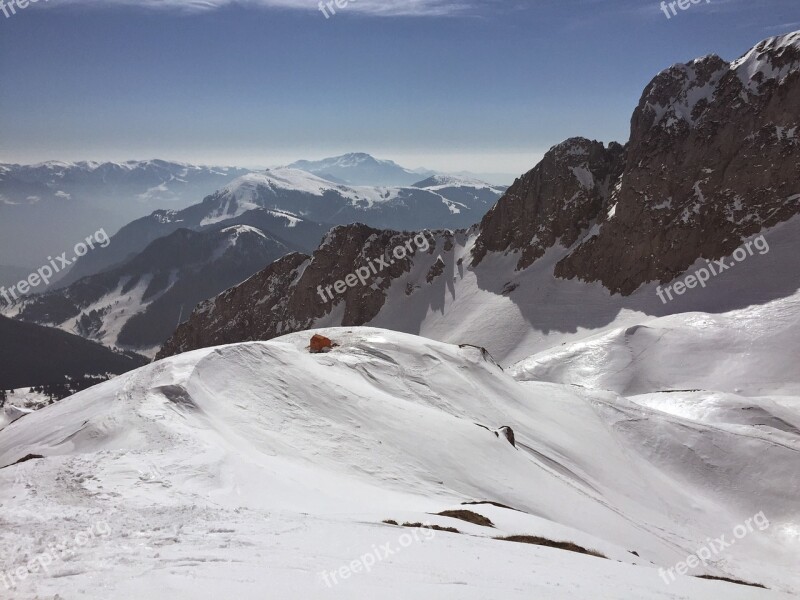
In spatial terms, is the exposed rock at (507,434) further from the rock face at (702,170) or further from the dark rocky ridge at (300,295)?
the dark rocky ridge at (300,295)

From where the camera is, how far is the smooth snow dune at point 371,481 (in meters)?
10.6

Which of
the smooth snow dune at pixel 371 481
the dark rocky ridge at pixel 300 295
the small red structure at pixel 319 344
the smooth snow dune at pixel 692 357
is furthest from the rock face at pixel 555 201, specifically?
the small red structure at pixel 319 344

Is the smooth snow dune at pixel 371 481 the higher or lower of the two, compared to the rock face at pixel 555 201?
lower

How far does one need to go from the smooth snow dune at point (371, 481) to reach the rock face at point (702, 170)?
56.9m

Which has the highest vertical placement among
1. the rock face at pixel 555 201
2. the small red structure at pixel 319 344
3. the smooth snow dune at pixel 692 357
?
the rock face at pixel 555 201

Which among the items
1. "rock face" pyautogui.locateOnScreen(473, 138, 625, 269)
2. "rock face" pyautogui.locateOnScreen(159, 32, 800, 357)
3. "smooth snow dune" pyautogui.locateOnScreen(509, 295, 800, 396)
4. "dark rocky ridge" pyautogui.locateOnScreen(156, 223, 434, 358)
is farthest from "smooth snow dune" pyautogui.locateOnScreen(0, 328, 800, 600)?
"dark rocky ridge" pyautogui.locateOnScreen(156, 223, 434, 358)

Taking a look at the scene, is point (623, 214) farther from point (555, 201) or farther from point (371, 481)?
point (371, 481)

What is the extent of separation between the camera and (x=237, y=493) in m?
15.6

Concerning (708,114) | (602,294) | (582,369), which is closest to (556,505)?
(582,369)

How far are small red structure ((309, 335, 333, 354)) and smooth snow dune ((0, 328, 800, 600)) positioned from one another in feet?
3.71

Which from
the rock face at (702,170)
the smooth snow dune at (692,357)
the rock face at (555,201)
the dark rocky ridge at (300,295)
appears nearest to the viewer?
the smooth snow dune at (692,357)

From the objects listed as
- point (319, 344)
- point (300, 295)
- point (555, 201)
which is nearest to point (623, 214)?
point (555, 201)

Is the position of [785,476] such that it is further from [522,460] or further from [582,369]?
[582,369]

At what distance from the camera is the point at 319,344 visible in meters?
37.1
